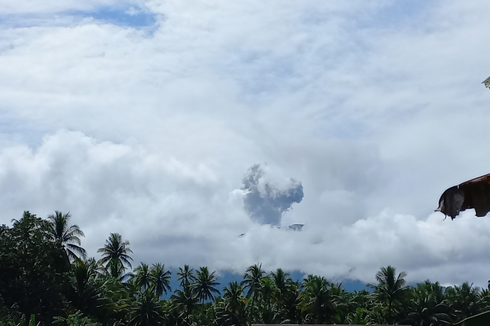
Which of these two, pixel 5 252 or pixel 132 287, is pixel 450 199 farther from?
pixel 132 287

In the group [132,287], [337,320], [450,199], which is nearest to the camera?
[450,199]

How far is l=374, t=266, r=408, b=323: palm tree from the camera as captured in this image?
55.8 m

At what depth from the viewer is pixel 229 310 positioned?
57.8 m

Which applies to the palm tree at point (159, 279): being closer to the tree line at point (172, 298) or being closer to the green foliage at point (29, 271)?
the tree line at point (172, 298)

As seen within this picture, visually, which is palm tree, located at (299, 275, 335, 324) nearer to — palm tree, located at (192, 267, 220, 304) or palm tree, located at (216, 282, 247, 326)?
palm tree, located at (216, 282, 247, 326)

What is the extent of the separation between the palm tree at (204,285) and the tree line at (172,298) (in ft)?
0.38

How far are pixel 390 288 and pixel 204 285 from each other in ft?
73.2

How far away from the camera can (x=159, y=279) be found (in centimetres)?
7044

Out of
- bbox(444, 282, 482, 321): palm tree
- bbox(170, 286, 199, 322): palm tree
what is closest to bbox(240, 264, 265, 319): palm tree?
bbox(170, 286, 199, 322): palm tree

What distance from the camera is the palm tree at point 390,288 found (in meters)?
55.8

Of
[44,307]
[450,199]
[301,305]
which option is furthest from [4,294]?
[450,199]

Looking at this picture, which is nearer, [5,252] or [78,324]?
[78,324]

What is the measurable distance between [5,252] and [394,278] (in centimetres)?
3461

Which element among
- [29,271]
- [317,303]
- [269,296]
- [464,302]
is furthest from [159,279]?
[464,302]
